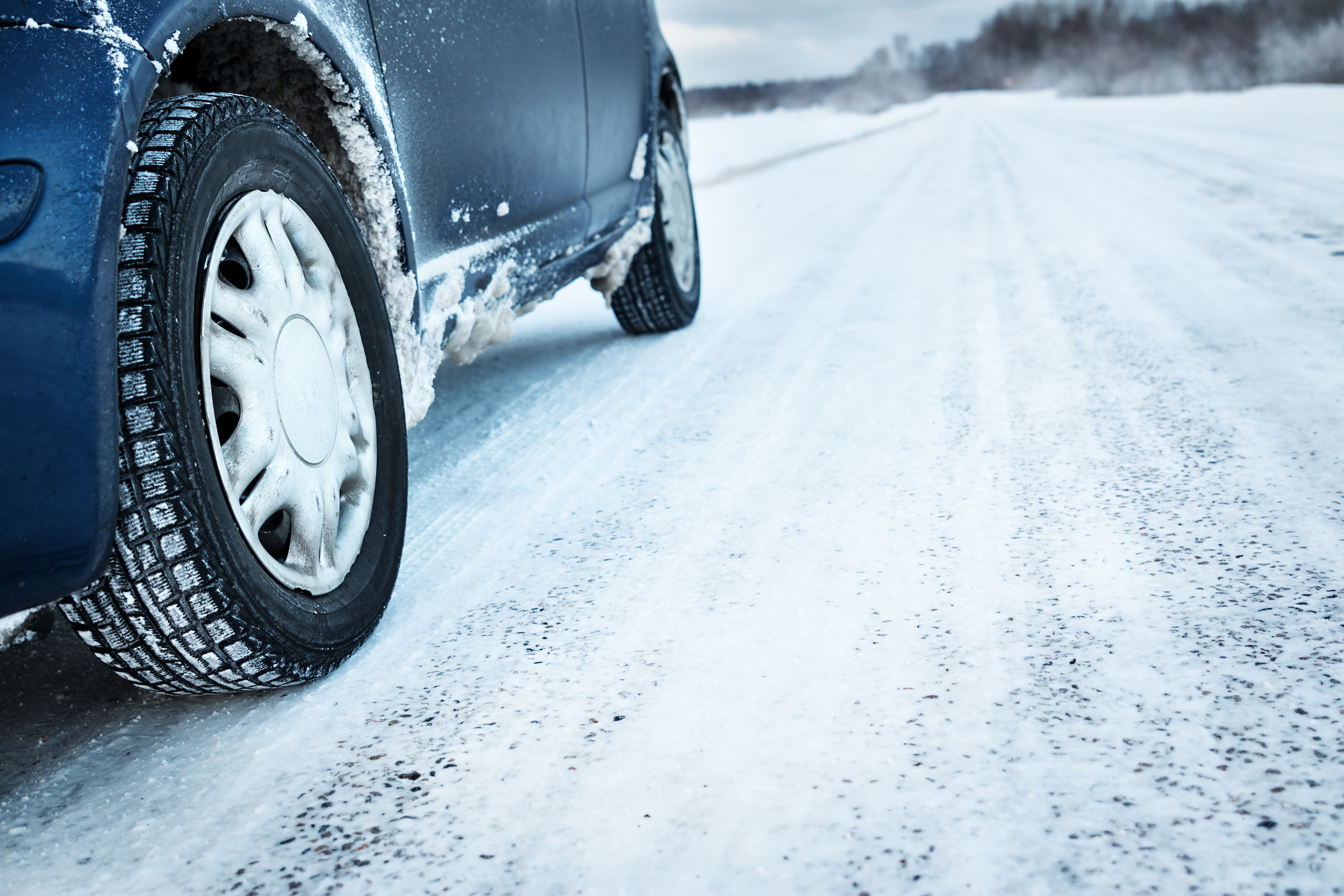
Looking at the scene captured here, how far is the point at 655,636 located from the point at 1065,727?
2.04 feet

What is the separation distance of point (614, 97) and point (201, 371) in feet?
6.85

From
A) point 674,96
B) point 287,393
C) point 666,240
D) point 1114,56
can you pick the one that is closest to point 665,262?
point 666,240

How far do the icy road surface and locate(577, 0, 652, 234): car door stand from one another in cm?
64

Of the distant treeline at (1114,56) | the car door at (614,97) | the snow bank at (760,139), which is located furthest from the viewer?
the distant treeline at (1114,56)

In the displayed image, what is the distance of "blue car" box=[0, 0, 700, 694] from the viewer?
3.44 feet

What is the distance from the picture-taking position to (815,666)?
1414 millimetres

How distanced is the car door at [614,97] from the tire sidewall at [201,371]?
130cm

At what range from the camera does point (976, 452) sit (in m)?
2.26

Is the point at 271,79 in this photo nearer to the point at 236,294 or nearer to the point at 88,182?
the point at 236,294

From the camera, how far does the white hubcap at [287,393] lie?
4.43ft

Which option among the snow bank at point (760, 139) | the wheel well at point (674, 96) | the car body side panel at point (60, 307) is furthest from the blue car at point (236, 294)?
the snow bank at point (760, 139)

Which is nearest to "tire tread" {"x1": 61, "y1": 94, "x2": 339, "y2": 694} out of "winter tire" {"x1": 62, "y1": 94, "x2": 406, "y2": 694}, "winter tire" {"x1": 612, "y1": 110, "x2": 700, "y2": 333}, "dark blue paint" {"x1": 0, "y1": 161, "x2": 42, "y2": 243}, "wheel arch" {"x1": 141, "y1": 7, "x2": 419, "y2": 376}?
"winter tire" {"x1": 62, "y1": 94, "x2": 406, "y2": 694}

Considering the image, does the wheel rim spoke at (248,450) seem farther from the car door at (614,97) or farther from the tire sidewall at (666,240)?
the tire sidewall at (666,240)

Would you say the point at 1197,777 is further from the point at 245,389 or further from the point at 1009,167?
→ the point at 1009,167
